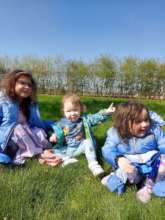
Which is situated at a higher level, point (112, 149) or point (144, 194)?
point (112, 149)

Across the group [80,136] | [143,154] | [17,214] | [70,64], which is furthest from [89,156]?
[70,64]

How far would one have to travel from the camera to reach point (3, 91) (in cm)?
522

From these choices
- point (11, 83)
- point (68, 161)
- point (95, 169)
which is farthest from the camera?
point (11, 83)

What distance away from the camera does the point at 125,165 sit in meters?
3.70

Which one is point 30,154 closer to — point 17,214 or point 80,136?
point 80,136

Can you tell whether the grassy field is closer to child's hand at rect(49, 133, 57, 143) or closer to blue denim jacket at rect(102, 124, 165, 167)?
blue denim jacket at rect(102, 124, 165, 167)

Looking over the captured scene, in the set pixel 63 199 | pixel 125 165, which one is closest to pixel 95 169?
pixel 125 165

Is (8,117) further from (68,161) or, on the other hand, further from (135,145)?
(135,145)

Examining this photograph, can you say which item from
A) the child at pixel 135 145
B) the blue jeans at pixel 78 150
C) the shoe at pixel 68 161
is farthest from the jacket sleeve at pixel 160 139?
the shoe at pixel 68 161

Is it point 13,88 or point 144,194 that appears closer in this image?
point 144,194

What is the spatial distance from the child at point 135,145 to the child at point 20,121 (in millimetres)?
946

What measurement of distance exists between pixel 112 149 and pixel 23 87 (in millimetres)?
1864

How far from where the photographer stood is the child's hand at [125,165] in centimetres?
367

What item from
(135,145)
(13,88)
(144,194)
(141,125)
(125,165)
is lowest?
(144,194)
